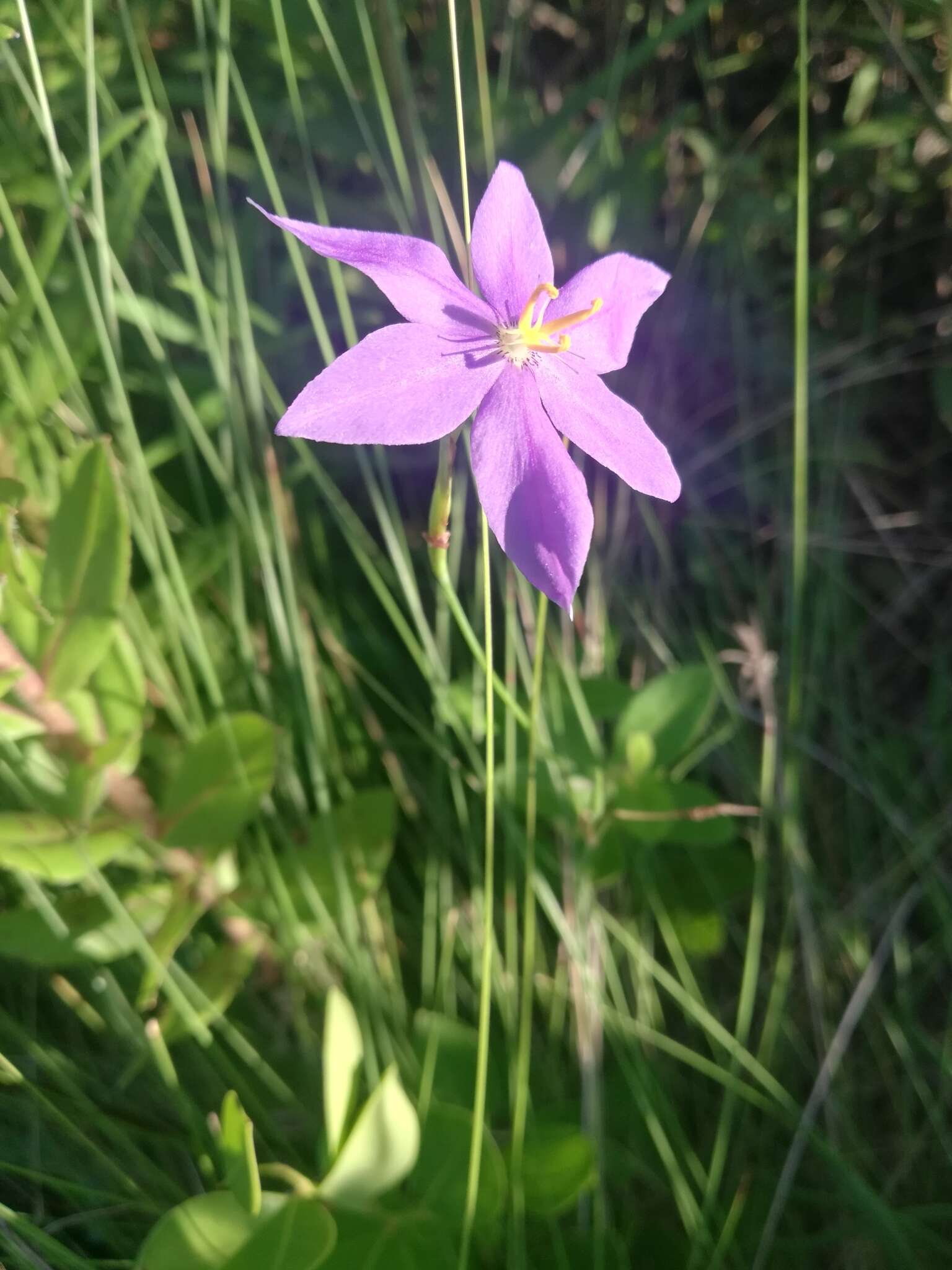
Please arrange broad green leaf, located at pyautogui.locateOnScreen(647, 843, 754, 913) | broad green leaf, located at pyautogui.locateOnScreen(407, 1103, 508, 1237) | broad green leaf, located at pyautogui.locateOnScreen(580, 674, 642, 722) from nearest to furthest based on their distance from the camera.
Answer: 1. broad green leaf, located at pyautogui.locateOnScreen(407, 1103, 508, 1237)
2. broad green leaf, located at pyautogui.locateOnScreen(580, 674, 642, 722)
3. broad green leaf, located at pyautogui.locateOnScreen(647, 843, 754, 913)

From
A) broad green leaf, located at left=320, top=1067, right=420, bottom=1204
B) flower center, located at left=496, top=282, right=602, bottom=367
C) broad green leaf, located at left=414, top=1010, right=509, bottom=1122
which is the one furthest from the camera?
broad green leaf, located at left=414, top=1010, right=509, bottom=1122

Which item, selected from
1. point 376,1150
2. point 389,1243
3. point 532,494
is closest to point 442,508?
point 532,494

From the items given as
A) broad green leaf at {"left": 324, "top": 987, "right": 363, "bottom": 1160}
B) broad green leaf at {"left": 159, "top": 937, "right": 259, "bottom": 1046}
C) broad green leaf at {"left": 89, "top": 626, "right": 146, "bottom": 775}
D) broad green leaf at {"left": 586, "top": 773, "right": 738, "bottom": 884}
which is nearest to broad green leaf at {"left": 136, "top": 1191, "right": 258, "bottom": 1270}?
broad green leaf at {"left": 324, "top": 987, "right": 363, "bottom": 1160}

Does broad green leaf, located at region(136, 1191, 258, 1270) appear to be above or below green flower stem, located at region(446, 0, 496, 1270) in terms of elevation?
below

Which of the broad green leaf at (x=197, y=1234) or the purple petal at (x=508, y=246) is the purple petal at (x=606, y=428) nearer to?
the purple petal at (x=508, y=246)

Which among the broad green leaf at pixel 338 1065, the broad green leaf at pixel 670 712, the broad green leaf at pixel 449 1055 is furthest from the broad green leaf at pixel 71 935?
the broad green leaf at pixel 670 712

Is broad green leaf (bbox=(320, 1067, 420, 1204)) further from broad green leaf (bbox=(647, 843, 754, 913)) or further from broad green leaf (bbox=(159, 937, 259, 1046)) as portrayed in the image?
broad green leaf (bbox=(647, 843, 754, 913))
